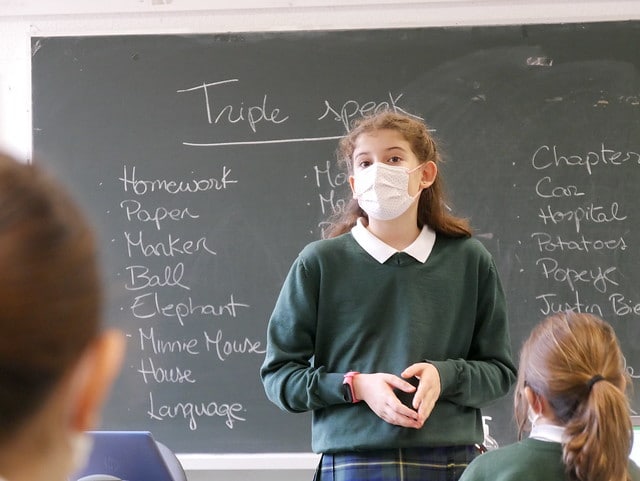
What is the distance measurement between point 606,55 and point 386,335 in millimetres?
1840

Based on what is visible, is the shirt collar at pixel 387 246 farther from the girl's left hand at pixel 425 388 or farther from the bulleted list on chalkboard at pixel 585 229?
the bulleted list on chalkboard at pixel 585 229

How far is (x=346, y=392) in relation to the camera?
162 centimetres

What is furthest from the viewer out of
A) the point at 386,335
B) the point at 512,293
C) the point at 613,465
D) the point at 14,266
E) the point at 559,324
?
the point at 512,293

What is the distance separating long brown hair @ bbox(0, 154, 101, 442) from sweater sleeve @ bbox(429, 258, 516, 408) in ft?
4.25

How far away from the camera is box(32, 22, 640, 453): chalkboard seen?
296 cm

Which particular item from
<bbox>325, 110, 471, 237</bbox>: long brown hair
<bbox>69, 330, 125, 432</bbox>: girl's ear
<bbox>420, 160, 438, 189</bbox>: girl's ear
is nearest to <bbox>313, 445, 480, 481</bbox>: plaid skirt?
<bbox>325, 110, 471, 237</bbox>: long brown hair

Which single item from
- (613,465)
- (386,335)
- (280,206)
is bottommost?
(613,465)

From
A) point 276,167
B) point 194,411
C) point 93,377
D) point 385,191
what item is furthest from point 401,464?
point 276,167

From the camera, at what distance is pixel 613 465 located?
4.75ft

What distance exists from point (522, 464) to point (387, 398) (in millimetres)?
289

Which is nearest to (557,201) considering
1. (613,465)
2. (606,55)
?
(606,55)

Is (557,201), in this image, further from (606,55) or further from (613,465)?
(613,465)

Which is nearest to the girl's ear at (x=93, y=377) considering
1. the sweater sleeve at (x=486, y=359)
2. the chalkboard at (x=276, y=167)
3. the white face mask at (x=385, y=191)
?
the sweater sleeve at (x=486, y=359)

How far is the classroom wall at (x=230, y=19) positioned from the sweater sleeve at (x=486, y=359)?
1.37m
